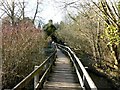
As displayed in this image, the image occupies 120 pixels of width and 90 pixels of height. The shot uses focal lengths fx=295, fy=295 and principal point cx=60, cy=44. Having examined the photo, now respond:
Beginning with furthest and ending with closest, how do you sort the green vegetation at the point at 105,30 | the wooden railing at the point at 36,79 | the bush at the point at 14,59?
the green vegetation at the point at 105,30 → the bush at the point at 14,59 → the wooden railing at the point at 36,79

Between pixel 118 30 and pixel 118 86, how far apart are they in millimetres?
2896

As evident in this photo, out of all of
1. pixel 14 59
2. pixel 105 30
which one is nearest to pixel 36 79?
pixel 14 59

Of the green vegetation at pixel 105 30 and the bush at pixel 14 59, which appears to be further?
the green vegetation at pixel 105 30

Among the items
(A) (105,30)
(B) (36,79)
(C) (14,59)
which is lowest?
(B) (36,79)

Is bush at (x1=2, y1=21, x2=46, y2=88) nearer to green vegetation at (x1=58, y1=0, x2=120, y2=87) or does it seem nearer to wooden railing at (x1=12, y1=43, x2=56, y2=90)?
wooden railing at (x1=12, y1=43, x2=56, y2=90)

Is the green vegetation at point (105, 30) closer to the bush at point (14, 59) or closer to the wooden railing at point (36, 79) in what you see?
the bush at point (14, 59)

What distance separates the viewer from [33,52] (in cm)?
1595

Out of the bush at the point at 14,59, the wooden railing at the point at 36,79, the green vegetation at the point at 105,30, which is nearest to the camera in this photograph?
the wooden railing at the point at 36,79

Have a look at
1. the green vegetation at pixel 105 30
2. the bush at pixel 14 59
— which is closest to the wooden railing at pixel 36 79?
the bush at pixel 14 59

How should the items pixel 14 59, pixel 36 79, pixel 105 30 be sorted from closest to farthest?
1. pixel 36 79
2. pixel 14 59
3. pixel 105 30

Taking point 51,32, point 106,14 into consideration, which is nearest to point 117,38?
point 106,14

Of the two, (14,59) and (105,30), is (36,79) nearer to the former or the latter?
(14,59)

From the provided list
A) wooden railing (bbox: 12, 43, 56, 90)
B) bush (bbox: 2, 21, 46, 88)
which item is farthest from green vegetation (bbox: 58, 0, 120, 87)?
wooden railing (bbox: 12, 43, 56, 90)

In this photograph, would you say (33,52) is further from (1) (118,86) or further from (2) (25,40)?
(1) (118,86)
